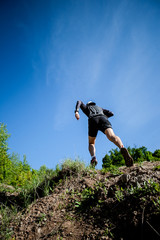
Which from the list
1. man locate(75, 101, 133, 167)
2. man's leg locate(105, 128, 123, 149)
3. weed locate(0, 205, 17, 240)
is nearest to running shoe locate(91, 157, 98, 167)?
man locate(75, 101, 133, 167)

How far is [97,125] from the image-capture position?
4105 millimetres

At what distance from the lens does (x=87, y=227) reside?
1.96 m

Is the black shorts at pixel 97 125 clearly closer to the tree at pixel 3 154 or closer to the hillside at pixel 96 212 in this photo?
the hillside at pixel 96 212

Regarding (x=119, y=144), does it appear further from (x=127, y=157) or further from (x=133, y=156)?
(x=133, y=156)

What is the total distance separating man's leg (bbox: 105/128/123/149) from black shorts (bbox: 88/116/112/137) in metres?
0.14

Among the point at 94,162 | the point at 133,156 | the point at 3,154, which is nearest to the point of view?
the point at 94,162

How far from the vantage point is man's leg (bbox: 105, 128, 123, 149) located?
11.5 feet

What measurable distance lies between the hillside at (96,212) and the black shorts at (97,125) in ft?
4.48

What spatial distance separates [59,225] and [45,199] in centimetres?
82

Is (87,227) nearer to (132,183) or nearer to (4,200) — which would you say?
(132,183)

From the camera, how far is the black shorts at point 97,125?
13.1 ft

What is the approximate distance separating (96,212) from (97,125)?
235 cm

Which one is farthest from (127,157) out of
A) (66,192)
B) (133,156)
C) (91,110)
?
(133,156)

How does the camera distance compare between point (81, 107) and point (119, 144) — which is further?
point (81, 107)
